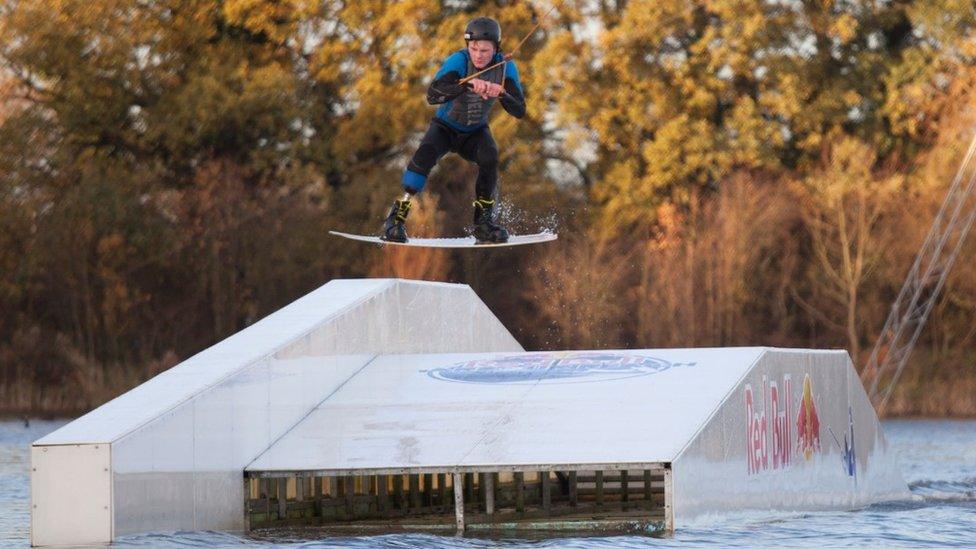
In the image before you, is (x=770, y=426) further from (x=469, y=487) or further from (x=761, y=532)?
(x=469, y=487)

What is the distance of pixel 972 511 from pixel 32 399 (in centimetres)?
2151

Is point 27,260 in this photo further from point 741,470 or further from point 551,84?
point 741,470

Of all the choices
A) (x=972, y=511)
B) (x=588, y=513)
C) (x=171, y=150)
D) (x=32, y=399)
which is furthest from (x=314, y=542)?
(x=171, y=150)

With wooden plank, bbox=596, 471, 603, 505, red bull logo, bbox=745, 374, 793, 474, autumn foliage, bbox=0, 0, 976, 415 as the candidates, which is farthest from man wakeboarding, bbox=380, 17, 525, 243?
autumn foliage, bbox=0, 0, 976, 415

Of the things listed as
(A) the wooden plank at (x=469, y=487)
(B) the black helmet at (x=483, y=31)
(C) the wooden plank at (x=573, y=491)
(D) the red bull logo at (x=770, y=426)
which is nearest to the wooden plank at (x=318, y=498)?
(A) the wooden plank at (x=469, y=487)

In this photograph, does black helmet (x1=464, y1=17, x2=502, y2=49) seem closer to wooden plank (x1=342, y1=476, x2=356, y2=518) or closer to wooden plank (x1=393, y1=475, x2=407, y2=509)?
wooden plank (x1=342, y1=476, x2=356, y2=518)

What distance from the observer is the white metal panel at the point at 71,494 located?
439 inches

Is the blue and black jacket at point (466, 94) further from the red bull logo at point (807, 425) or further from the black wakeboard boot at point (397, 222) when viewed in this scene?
the red bull logo at point (807, 425)

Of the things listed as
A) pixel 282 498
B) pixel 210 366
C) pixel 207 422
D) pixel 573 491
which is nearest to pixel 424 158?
pixel 210 366

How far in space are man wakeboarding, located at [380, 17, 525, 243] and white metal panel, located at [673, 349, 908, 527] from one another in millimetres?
2705

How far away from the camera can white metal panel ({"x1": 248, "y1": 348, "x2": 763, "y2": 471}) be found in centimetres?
1245

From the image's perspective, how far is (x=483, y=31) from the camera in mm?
13648

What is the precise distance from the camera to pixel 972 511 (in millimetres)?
15969

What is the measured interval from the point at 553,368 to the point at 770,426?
189 centimetres
